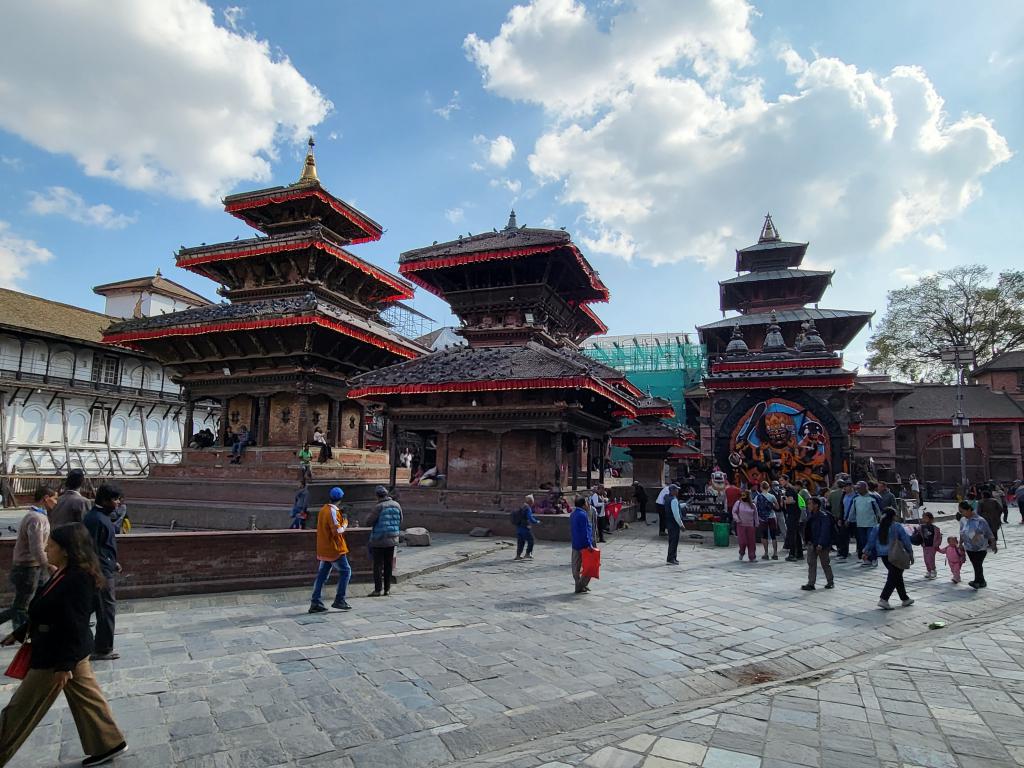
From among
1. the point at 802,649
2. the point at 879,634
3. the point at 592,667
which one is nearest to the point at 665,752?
the point at 592,667

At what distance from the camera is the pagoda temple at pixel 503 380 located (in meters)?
16.4

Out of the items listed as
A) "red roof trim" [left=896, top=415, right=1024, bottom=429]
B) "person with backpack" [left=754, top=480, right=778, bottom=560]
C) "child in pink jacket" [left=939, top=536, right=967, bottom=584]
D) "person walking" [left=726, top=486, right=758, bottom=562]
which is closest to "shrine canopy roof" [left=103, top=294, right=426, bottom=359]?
"person walking" [left=726, top=486, right=758, bottom=562]

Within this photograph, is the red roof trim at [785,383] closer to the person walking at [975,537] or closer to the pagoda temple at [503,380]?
the pagoda temple at [503,380]

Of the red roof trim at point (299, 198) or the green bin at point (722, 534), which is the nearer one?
the green bin at point (722, 534)

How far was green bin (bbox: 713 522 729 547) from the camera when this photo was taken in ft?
50.0

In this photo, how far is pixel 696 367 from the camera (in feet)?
163

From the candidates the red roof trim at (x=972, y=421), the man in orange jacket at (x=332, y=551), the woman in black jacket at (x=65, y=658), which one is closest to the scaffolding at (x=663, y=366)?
the red roof trim at (x=972, y=421)

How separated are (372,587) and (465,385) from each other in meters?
7.45

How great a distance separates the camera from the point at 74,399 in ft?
103

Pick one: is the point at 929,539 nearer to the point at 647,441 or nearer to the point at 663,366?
the point at 647,441

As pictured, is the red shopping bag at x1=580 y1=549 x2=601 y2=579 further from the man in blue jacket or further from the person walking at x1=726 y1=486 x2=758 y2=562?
the person walking at x1=726 y1=486 x2=758 y2=562

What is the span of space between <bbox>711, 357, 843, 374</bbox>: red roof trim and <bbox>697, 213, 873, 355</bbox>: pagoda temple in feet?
34.9

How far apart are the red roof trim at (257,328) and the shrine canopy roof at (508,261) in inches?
109

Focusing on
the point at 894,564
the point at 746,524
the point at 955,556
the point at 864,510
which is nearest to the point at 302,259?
the point at 746,524
